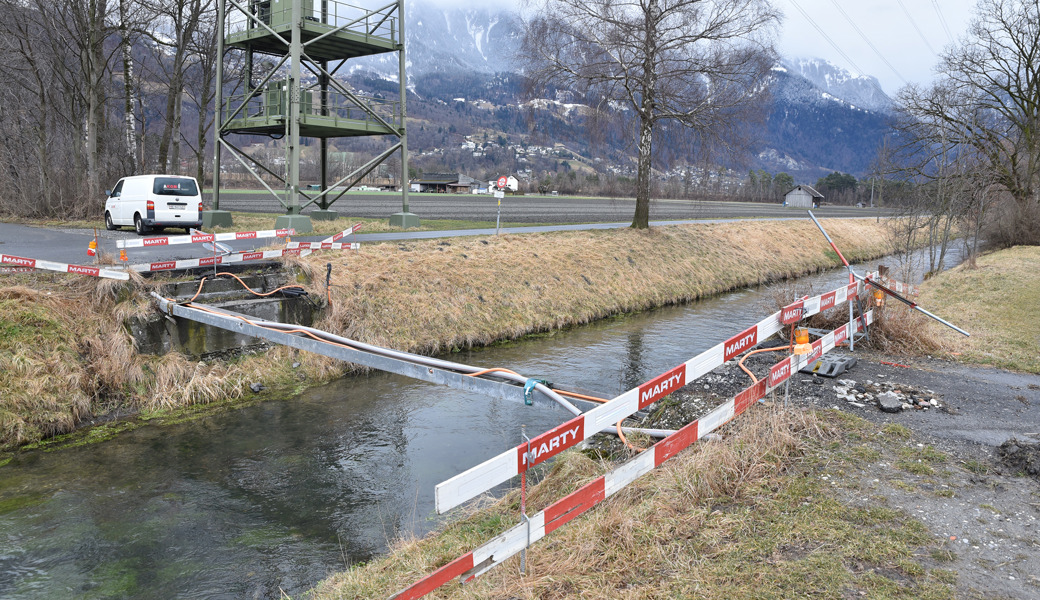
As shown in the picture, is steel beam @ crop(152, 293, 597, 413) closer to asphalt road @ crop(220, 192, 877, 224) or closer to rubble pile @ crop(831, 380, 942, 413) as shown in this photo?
rubble pile @ crop(831, 380, 942, 413)

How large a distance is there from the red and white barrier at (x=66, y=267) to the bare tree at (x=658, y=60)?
17.0 metres

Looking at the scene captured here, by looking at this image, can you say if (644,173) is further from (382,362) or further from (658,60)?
(382,362)

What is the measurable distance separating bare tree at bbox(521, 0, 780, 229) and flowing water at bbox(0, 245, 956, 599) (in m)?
14.7

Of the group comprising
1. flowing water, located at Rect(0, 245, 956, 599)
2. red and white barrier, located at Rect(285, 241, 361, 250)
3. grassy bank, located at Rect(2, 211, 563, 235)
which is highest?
grassy bank, located at Rect(2, 211, 563, 235)

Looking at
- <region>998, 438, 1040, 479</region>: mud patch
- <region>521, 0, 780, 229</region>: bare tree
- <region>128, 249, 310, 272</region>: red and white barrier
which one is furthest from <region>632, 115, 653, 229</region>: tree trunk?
<region>998, 438, 1040, 479</region>: mud patch

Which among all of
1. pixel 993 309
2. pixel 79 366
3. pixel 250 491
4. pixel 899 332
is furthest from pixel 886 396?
pixel 79 366

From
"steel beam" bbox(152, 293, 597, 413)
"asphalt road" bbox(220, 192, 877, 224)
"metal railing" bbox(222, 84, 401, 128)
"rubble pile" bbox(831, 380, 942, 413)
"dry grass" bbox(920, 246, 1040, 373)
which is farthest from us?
"asphalt road" bbox(220, 192, 877, 224)

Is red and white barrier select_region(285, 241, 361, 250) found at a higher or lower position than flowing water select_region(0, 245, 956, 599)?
higher

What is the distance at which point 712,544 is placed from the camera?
185 inches

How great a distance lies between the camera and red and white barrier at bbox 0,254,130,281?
10.2m

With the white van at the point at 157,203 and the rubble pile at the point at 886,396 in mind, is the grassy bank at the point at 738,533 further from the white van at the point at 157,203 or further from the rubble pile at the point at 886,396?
the white van at the point at 157,203

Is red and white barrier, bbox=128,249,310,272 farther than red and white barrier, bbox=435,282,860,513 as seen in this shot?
Yes

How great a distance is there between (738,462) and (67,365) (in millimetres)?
9521

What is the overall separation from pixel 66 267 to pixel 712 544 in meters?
10.7
